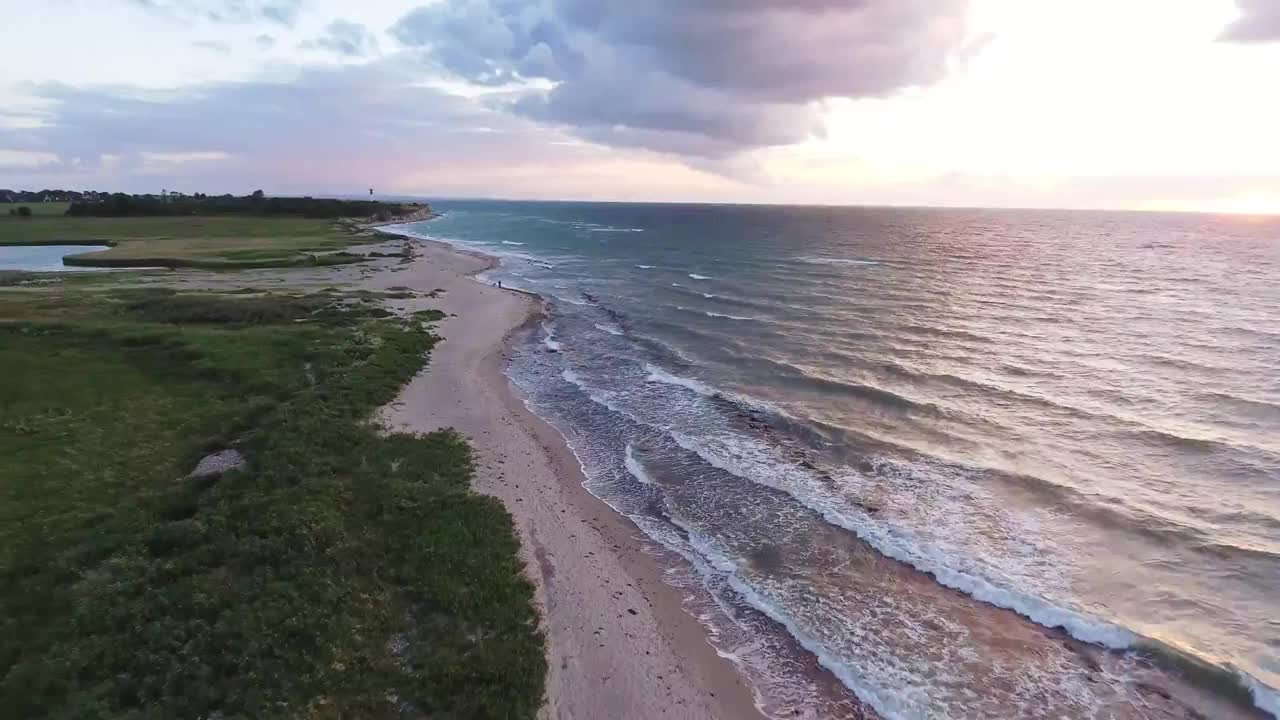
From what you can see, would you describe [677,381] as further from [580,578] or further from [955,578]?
[955,578]

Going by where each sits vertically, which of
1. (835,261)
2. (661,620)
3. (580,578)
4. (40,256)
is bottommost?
(661,620)

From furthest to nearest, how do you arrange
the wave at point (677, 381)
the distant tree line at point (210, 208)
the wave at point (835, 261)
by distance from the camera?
1. the distant tree line at point (210, 208)
2. the wave at point (835, 261)
3. the wave at point (677, 381)

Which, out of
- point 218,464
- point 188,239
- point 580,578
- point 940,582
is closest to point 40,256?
point 188,239

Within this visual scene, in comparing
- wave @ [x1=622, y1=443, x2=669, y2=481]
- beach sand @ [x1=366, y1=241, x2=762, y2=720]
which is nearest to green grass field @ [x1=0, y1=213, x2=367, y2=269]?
beach sand @ [x1=366, y1=241, x2=762, y2=720]

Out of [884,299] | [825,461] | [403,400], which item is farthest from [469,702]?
[884,299]

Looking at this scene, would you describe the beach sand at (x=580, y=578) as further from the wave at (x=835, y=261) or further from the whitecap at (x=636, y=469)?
the wave at (x=835, y=261)

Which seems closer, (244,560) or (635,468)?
(244,560)

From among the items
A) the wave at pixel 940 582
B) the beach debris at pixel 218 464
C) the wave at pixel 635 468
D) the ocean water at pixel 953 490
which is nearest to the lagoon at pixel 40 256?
the ocean water at pixel 953 490

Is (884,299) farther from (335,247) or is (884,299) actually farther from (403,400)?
(335,247)

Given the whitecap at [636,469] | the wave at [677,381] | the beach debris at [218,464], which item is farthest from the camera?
the wave at [677,381]
